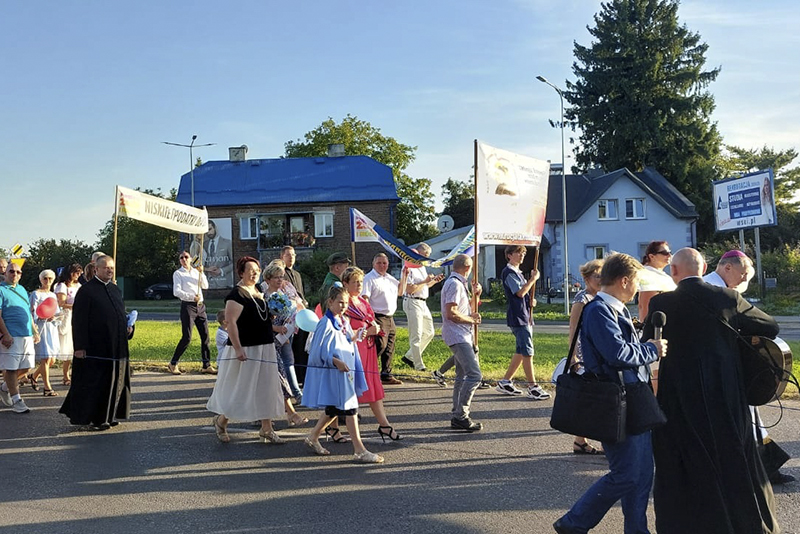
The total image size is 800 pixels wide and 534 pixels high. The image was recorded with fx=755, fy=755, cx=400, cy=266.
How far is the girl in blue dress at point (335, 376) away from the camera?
23.0ft

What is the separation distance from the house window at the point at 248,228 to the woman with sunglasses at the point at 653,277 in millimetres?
45030

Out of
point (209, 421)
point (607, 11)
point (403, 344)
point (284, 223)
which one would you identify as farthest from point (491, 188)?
point (607, 11)

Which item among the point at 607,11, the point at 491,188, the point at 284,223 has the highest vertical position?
the point at 607,11

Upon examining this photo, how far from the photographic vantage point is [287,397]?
883cm

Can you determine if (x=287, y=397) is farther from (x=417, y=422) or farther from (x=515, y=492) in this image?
(x=515, y=492)

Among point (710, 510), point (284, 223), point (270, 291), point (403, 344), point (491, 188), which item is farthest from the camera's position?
point (284, 223)

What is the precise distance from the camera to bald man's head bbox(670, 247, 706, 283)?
4852 mm

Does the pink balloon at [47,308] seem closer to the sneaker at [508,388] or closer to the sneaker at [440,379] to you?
the sneaker at [440,379]

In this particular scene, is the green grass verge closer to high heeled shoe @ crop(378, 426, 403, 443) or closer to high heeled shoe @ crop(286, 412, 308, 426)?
high heeled shoe @ crop(286, 412, 308, 426)

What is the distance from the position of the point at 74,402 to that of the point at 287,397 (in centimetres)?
242

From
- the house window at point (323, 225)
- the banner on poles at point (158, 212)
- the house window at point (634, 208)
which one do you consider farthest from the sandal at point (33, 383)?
the house window at point (634, 208)

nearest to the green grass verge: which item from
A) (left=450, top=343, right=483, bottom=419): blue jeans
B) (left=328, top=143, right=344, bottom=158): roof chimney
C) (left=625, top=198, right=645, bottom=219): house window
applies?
(left=450, top=343, right=483, bottom=419): blue jeans

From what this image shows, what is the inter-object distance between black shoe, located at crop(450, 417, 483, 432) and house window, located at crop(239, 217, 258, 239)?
4354 cm

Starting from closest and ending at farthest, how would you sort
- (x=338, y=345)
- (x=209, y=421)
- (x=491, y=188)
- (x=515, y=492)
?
(x=515, y=492)
(x=338, y=345)
(x=209, y=421)
(x=491, y=188)
